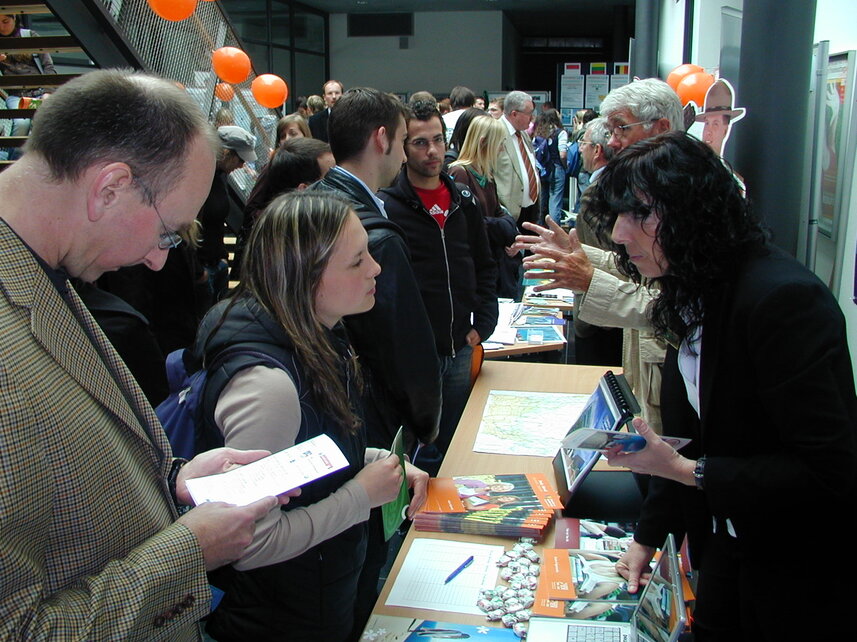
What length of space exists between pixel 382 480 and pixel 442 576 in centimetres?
34

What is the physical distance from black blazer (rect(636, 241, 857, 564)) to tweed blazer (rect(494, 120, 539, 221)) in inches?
184

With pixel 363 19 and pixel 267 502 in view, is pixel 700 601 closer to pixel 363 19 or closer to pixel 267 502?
pixel 267 502

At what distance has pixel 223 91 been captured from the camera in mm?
7621

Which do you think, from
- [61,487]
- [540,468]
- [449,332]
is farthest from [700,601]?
[449,332]

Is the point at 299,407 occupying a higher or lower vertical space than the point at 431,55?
lower

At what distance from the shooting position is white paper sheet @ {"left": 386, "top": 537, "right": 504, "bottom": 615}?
65.5 inches

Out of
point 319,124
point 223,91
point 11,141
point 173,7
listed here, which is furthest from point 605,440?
point 223,91

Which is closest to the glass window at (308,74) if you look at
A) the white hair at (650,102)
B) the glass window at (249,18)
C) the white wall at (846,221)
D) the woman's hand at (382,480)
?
the glass window at (249,18)

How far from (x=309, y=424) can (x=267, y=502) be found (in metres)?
0.44

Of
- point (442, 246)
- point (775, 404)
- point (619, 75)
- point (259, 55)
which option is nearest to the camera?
point (775, 404)

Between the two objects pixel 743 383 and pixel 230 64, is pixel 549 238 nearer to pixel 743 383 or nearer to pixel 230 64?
pixel 743 383

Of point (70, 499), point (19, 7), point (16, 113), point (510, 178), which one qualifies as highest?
point (19, 7)

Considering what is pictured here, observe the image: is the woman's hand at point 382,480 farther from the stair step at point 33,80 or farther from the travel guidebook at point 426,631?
the stair step at point 33,80

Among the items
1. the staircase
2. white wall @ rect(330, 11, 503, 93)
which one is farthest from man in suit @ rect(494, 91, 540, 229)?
white wall @ rect(330, 11, 503, 93)
